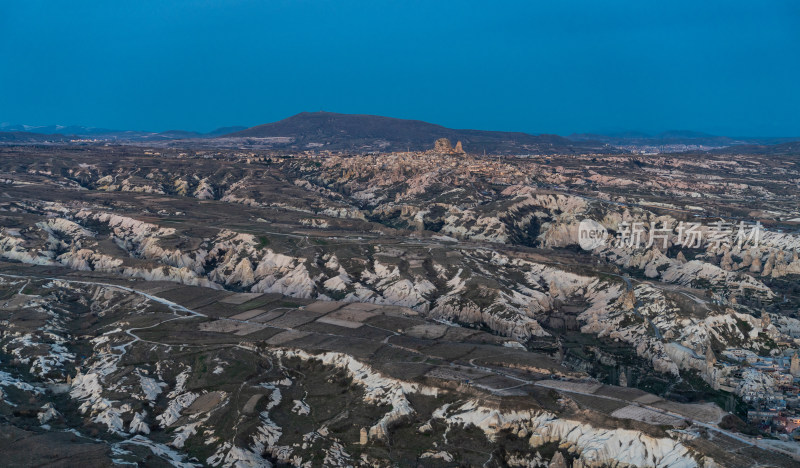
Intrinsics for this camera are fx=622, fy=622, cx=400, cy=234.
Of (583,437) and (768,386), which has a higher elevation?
(583,437)

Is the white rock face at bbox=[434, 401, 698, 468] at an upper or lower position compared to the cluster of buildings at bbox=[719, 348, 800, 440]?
upper

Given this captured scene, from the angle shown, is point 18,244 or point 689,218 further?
point 689,218

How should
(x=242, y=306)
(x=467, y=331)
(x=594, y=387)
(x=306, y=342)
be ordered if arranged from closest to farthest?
1. (x=594, y=387)
2. (x=306, y=342)
3. (x=467, y=331)
4. (x=242, y=306)

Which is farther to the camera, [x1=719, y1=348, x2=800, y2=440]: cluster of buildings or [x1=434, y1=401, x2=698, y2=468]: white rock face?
[x1=719, y1=348, x2=800, y2=440]: cluster of buildings

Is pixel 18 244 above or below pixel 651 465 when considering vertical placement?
above

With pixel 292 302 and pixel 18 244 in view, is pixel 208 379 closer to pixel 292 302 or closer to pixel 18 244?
pixel 292 302

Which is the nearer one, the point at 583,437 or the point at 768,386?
the point at 583,437

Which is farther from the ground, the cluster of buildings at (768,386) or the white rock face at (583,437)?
the white rock face at (583,437)

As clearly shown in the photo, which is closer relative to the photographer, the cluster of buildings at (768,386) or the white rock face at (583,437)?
the white rock face at (583,437)

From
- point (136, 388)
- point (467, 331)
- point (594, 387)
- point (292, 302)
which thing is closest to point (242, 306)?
point (292, 302)

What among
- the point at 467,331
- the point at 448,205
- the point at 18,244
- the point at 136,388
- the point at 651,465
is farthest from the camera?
the point at 448,205
